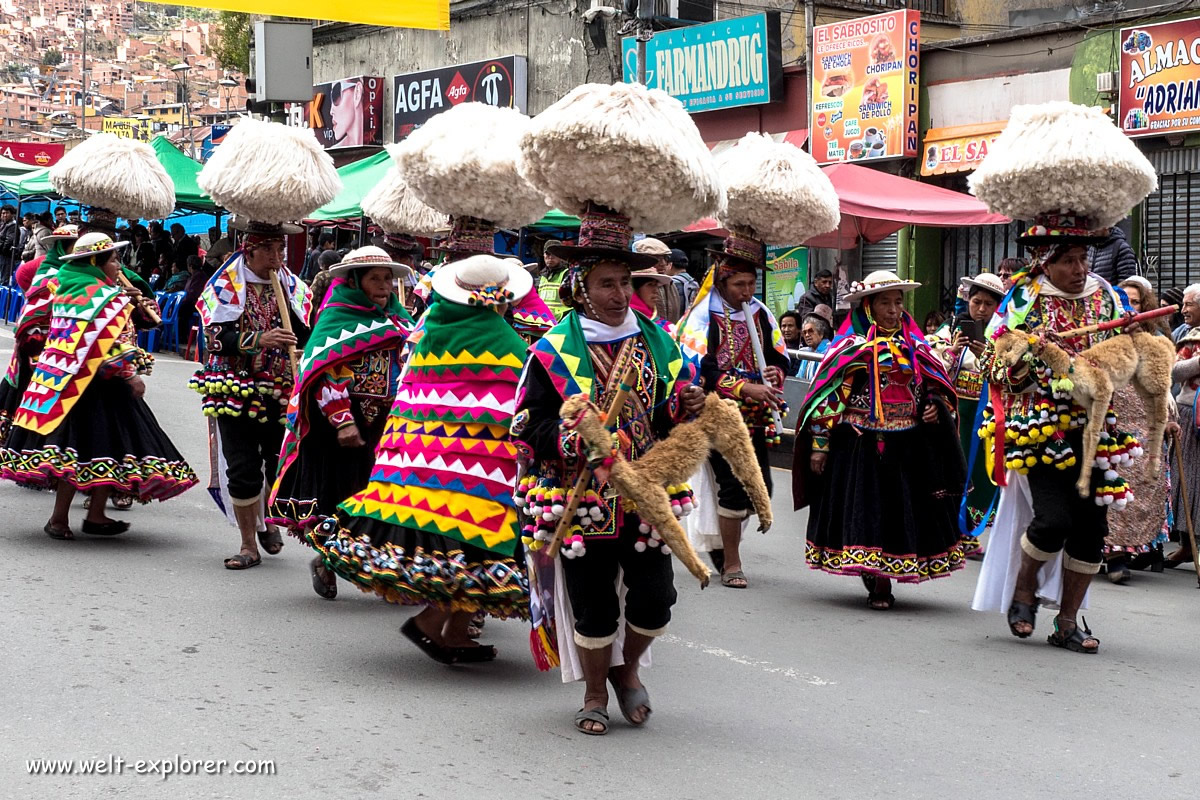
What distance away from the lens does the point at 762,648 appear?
24.9 ft

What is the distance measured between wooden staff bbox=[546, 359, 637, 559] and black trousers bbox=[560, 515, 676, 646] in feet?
0.45

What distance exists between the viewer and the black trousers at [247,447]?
885cm

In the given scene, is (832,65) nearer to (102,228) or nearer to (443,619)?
(102,228)

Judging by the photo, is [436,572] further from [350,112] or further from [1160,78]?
[350,112]

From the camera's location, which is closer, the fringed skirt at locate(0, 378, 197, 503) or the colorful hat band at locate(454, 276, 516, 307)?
the colorful hat band at locate(454, 276, 516, 307)

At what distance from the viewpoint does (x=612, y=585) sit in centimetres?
588

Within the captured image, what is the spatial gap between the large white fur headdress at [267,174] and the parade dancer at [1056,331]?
12.6ft

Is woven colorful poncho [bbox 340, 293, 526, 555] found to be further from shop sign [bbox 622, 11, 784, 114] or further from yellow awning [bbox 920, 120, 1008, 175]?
shop sign [bbox 622, 11, 784, 114]

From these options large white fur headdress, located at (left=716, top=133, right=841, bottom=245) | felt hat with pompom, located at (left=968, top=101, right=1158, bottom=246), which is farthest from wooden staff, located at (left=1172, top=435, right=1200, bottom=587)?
large white fur headdress, located at (left=716, top=133, right=841, bottom=245)

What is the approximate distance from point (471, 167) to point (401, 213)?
97.3 inches

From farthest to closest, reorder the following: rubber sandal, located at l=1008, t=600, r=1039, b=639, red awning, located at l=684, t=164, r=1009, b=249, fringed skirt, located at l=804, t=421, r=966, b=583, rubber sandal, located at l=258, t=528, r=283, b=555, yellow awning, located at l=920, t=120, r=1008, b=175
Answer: yellow awning, located at l=920, t=120, r=1008, b=175 < red awning, located at l=684, t=164, r=1009, b=249 < rubber sandal, located at l=258, t=528, r=283, b=555 < fringed skirt, located at l=804, t=421, r=966, b=583 < rubber sandal, located at l=1008, t=600, r=1039, b=639

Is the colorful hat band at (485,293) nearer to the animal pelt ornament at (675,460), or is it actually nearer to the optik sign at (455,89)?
the animal pelt ornament at (675,460)

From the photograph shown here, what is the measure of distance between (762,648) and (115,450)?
4.40m

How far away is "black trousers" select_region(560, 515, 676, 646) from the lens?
5.79 metres
